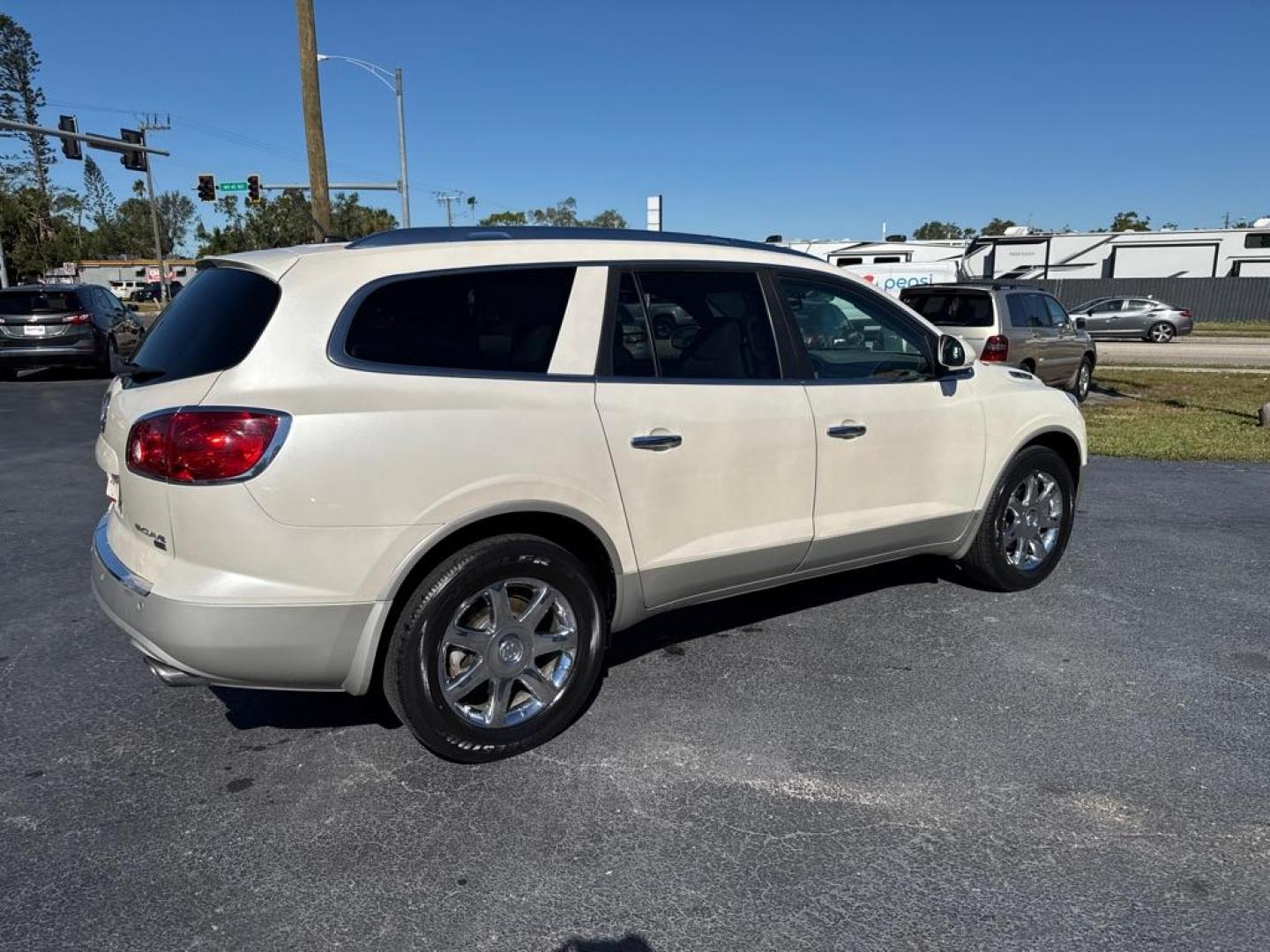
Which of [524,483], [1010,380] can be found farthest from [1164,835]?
[1010,380]

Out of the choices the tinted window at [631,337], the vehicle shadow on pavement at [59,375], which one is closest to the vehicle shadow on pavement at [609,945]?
the tinted window at [631,337]

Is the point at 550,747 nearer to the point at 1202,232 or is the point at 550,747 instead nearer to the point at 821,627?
the point at 821,627

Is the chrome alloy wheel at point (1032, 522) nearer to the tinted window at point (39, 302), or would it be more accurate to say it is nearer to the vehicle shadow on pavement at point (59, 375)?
the tinted window at point (39, 302)

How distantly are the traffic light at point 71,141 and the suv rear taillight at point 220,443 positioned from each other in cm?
2666

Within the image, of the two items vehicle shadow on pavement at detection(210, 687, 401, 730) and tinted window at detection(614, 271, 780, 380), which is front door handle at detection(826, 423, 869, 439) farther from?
vehicle shadow on pavement at detection(210, 687, 401, 730)

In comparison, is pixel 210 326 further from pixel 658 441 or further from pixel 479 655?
pixel 658 441

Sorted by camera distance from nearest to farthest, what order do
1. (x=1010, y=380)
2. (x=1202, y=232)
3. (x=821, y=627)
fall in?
(x=821, y=627)
(x=1010, y=380)
(x=1202, y=232)

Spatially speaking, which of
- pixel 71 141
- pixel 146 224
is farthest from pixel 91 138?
pixel 146 224

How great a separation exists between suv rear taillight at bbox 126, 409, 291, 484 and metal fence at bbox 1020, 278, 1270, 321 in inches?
1591

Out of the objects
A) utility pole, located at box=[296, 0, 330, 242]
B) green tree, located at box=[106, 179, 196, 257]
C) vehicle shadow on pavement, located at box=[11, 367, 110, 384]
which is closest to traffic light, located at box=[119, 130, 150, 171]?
vehicle shadow on pavement, located at box=[11, 367, 110, 384]

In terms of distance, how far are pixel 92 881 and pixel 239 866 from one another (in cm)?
39

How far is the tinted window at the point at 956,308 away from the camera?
37.1ft

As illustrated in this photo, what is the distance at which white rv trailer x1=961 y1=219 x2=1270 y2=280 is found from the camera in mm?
39094

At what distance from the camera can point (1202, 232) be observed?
39.9 m
